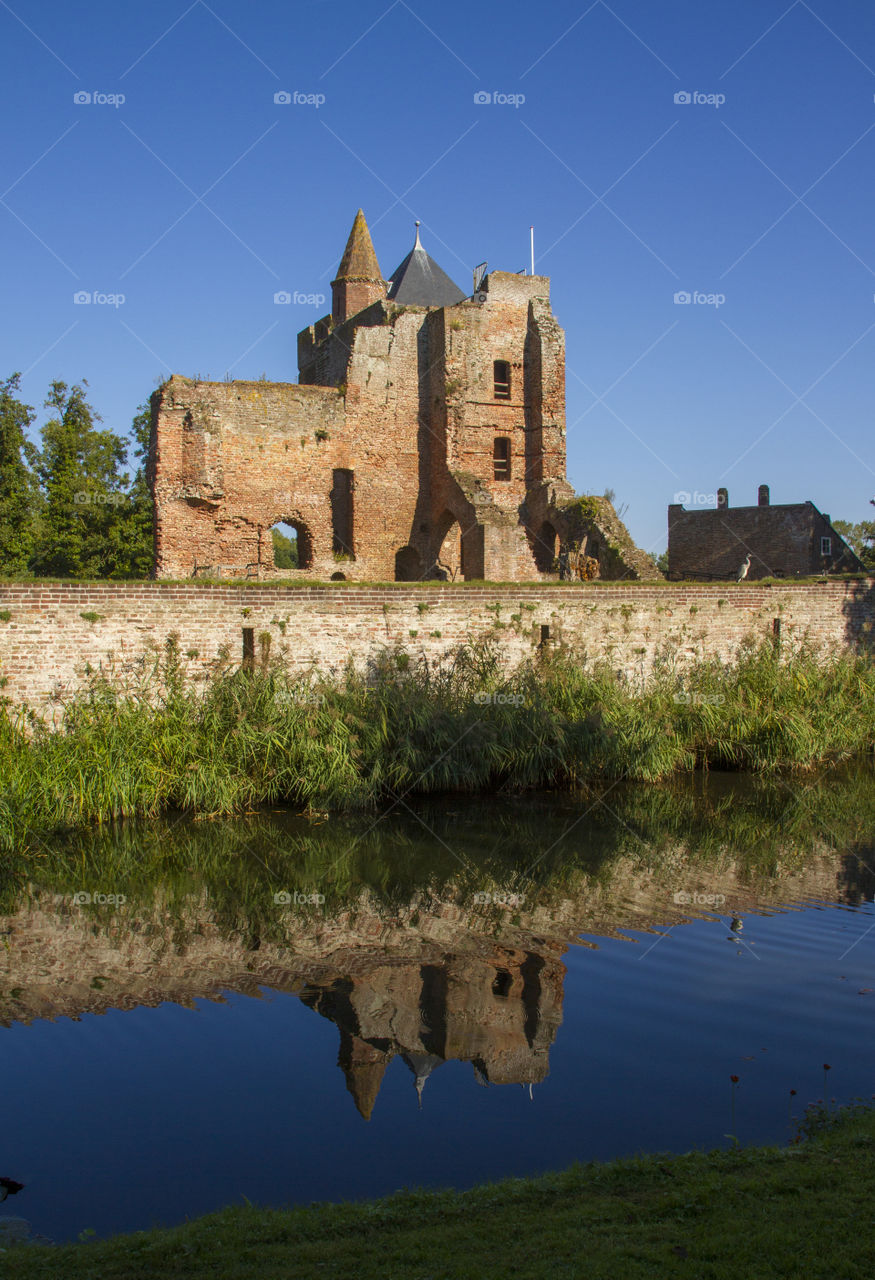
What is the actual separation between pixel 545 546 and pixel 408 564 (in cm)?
376

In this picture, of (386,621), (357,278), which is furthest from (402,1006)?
(357,278)

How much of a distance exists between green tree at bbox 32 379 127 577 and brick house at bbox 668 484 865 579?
60.9ft

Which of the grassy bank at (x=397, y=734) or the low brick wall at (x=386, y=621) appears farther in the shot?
the low brick wall at (x=386, y=621)

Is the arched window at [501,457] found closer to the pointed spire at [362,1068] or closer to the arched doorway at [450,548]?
the arched doorway at [450,548]

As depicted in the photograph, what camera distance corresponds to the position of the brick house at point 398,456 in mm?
23578

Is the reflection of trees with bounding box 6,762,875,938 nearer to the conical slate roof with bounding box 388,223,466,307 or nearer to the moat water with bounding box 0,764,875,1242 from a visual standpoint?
the moat water with bounding box 0,764,875,1242

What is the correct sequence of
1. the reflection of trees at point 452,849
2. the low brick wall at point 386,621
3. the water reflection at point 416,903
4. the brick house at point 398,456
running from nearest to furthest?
the water reflection at point 416,903 → the reflection of trees at point 452,849 → the low brick wall at point 386,621 → the brick house at point 398,456

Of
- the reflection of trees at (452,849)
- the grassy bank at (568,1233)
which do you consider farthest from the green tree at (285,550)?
the grassy bank at (568,1233)

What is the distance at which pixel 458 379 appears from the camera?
25672 millimetres

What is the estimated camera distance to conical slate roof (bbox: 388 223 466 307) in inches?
1172

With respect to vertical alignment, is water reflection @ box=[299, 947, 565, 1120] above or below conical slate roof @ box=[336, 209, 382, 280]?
below

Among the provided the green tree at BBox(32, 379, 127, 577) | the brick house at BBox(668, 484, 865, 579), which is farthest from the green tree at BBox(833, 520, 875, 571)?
the green tree at BBox(32, 379, 127, 577)

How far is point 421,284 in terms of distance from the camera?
30078 mm

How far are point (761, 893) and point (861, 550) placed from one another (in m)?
40.9
